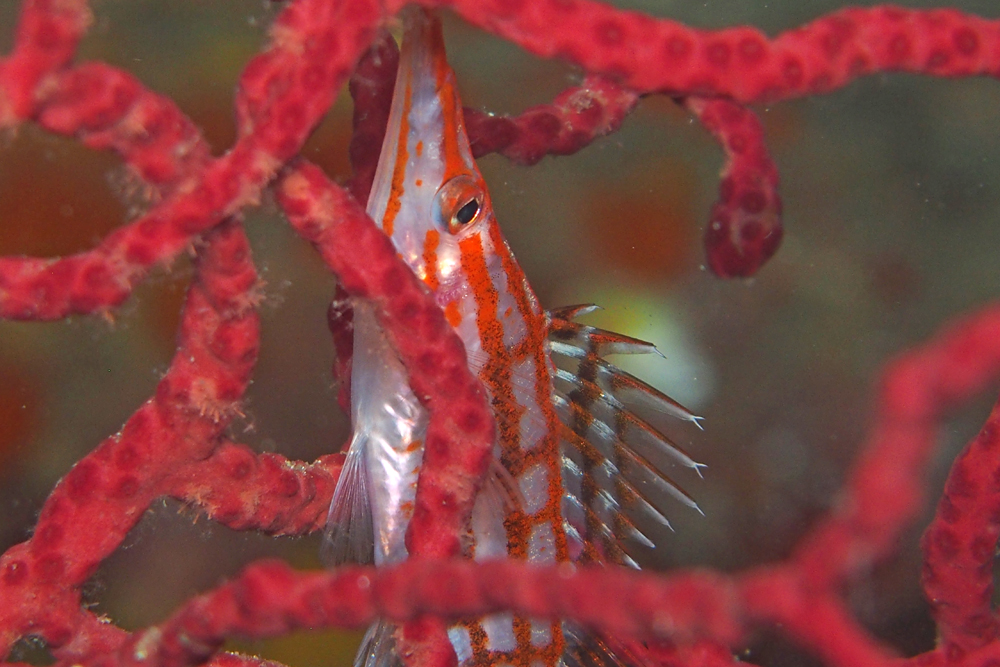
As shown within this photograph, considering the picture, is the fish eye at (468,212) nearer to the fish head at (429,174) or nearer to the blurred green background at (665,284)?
the fish head at (429,174)

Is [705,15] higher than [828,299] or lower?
higher

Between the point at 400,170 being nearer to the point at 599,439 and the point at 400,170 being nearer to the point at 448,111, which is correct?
the point at 448,111

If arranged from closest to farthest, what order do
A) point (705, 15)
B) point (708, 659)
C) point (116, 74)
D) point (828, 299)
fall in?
1. point (116, 74)
2. point (708, 659)
3. point (828, 299)
4. point (705, 15)

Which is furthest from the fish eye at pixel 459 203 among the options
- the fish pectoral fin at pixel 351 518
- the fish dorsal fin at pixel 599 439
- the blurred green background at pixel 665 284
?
the blurred green background at pixel 665 284

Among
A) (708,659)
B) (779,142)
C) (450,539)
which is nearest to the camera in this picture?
(450,539)

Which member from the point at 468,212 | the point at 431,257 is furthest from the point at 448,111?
the point at 431,257

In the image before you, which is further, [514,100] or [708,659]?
[514,100]

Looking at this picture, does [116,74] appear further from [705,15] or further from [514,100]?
[705,15]

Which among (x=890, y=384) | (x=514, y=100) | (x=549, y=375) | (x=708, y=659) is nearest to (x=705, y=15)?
(x=514, y=100)

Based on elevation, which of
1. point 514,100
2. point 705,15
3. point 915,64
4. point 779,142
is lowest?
point 915,64
